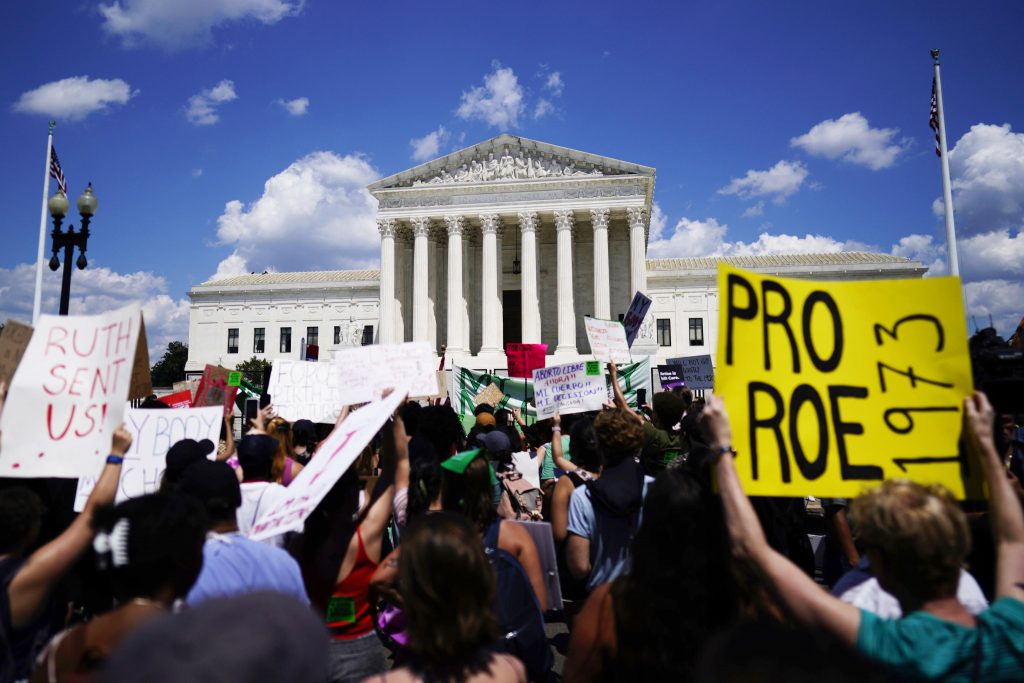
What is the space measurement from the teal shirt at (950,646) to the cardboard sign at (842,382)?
741 millimetres

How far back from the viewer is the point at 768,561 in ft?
6.68

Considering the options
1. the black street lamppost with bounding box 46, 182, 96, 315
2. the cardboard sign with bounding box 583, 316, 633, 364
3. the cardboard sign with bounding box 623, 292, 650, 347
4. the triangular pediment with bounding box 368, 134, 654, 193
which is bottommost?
the cardboard sign with bounding box 583, 316, 633, 364

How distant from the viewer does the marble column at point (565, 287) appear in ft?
136

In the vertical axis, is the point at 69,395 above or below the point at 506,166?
below

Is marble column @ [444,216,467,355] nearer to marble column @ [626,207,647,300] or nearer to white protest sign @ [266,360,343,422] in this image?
marble column @ [626,207,647,300]

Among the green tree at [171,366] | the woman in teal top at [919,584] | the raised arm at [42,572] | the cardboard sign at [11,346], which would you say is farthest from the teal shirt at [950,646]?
the green tree at [171,366]

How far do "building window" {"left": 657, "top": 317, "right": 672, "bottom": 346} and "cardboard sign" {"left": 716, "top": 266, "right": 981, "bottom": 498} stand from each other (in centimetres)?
4616

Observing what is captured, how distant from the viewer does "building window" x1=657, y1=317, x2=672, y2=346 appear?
158 feet

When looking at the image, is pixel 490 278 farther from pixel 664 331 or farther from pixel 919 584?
pixel 919 584

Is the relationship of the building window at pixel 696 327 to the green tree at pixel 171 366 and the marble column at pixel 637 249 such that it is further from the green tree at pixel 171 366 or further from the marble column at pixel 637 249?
the green tree at pixel 171 366

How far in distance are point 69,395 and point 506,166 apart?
137ft

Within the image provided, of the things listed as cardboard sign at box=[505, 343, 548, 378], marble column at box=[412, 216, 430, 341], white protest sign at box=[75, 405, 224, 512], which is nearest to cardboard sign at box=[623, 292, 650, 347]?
cardboard sign at box=[505, 343, 548, 378]

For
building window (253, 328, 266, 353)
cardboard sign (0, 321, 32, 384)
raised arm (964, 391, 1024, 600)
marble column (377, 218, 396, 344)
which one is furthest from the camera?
building window (253, 328, 266, 353)

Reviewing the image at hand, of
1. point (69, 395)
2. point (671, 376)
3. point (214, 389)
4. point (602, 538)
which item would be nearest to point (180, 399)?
point (214, 389)
